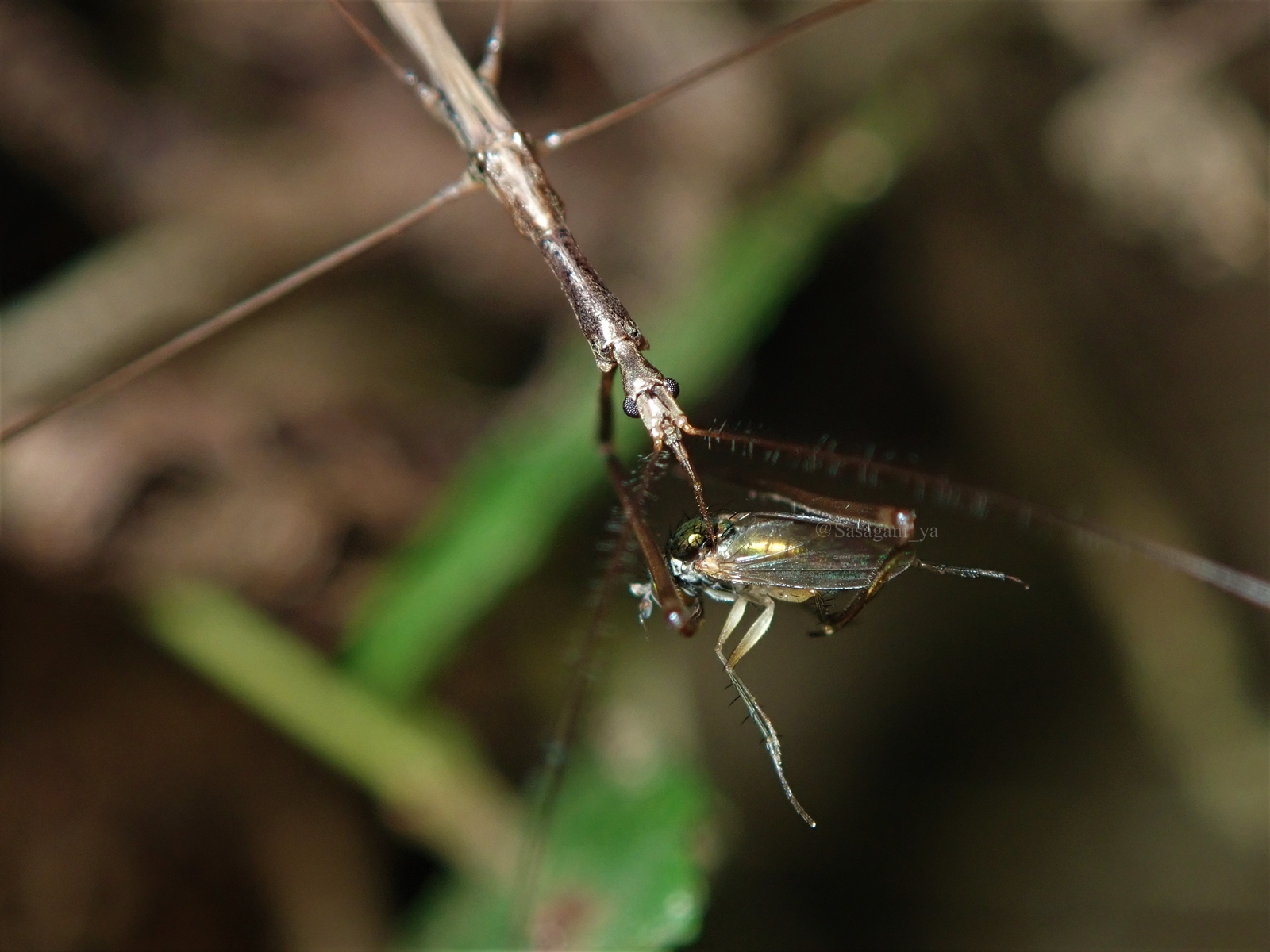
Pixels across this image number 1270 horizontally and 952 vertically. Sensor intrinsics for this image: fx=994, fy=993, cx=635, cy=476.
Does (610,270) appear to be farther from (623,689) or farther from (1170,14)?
(1170,14)

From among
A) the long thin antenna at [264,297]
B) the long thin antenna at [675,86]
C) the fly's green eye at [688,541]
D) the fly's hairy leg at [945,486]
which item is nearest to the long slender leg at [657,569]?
the fly's green eye at [688,541]

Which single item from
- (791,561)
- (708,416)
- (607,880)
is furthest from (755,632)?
(708,416)

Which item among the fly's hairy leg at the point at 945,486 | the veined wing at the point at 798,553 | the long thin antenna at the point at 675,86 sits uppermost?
the long thin antenna at the point at 675,86

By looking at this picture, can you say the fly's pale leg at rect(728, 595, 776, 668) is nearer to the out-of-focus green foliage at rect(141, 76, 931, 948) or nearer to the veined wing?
the veined wing

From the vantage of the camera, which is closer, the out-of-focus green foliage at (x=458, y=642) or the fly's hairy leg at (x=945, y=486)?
the fly's hairy leg at (x=945, y=486)

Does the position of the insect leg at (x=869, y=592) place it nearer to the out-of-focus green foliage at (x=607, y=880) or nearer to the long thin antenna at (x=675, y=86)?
the out-of-focus green foliage at (x=607, y=880)

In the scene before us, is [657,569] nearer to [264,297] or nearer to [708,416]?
[264,297]

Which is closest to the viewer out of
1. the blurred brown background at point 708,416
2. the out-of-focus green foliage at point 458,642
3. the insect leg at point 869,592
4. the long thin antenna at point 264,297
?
the insect leg at point 869,592
